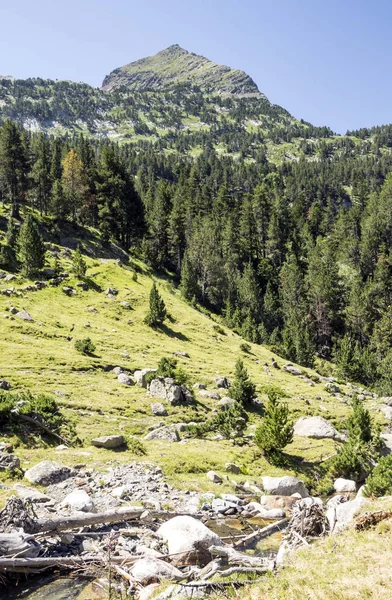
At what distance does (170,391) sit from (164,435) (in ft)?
24.3

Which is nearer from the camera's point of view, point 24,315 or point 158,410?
point 158,410

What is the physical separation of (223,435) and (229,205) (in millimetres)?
115924

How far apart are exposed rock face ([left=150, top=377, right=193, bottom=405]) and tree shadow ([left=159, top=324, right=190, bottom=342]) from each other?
20.3m

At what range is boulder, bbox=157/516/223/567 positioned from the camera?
11586mm

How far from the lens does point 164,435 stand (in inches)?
1051

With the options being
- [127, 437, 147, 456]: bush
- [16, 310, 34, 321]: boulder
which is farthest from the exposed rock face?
[16, 310, 34, 321]: boulder

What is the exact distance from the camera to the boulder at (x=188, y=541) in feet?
38.0

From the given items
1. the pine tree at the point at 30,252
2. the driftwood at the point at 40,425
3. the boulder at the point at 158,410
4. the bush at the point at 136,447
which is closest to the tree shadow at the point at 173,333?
the pine tree at the point at 30,252

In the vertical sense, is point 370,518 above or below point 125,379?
above

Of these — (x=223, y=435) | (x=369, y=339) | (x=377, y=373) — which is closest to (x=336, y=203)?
(x=369, y=339)

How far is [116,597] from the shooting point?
31.3 feet

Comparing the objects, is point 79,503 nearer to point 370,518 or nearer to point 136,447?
point 136,447

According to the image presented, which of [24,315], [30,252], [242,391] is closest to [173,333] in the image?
[24,315]

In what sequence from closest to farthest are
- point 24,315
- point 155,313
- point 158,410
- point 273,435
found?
point 273,435 < point 158,410 < point 24,315 < point 155,313
